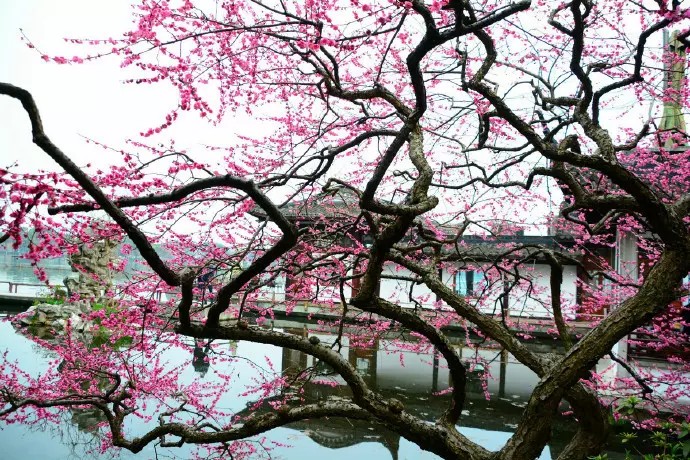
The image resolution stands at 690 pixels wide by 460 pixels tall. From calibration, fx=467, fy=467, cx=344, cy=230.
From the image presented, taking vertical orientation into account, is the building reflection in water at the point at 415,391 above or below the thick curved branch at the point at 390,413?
below

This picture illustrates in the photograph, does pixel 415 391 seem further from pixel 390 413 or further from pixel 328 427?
pixel 390 413

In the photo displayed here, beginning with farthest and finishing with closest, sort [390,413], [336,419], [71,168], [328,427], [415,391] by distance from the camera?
[415,391] → [336,419] → [328,427] → [390,413] → [71,168]

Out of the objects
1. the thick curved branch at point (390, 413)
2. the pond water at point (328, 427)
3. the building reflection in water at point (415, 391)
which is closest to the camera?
the thick curved branch at point (390, 413)

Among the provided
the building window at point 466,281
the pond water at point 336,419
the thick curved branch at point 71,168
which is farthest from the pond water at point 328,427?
the building window at point 466,281

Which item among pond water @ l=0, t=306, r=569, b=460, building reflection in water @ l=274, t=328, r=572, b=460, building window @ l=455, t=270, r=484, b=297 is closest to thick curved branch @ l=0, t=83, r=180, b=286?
pond water @ l=0, t=306, r=569, b=460

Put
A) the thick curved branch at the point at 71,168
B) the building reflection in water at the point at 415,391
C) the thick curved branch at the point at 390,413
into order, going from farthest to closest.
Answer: the building reflection in water at the point at 415,391 < the thick curved branch at the point at 390,413 < the thick curved branch at the point at 71,168

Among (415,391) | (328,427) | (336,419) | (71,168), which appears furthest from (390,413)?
(415,391)

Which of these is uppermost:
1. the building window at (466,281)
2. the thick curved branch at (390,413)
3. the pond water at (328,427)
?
the building window at (466,281)

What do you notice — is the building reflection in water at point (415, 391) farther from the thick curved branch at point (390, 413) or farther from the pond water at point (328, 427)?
the thick curved branch at point (390, 413)

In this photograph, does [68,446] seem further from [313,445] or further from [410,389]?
[410,389]

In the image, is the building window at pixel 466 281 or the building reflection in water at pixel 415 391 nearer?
the building reflection in water at pixel 415 391

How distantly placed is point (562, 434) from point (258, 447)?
580cm

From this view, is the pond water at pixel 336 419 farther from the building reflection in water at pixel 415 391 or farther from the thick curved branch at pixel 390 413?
the thick curved branch at pixel 390 413

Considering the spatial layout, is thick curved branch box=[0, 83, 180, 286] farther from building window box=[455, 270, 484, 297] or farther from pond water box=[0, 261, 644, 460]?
building window box=[455, 270, 484, 297]
